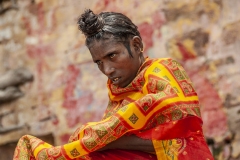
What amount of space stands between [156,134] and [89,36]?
0.49m

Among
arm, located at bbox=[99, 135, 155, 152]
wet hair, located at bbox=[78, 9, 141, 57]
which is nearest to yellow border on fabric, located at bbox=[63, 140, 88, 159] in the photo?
arm, located at bbox=[99, 135, 155, 152]

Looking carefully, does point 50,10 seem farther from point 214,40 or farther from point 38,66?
point 214,40

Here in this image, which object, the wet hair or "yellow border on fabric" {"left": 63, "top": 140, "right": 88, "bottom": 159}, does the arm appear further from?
the wet hair

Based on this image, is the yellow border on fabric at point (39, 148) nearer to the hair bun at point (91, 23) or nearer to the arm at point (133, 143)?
the arm at point (133, 143)

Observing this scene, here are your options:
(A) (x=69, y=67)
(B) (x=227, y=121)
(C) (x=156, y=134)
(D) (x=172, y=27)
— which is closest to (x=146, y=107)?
(C) (x=156, y=134)

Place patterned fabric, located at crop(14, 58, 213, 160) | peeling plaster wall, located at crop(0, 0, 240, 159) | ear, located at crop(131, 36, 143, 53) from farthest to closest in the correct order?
peeling plaster wall, located at crop(0, 0, 240, 159), ear, located at crop(131, 36, 143, 53), patterned fabric, located at crop(14, 58, 213, 160)

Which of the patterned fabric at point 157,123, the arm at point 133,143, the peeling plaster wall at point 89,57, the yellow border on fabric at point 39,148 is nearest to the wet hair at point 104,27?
the patterned fabric at point 157,123

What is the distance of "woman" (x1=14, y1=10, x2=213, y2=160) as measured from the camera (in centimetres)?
262

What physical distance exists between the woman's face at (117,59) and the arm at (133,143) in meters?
0.25

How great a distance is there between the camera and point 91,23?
8.82 feet

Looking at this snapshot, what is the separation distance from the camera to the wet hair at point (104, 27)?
269cm

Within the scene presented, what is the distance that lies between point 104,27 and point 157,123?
45cm

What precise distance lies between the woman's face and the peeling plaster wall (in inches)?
97.1

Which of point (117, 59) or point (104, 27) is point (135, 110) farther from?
point (104, 27)
